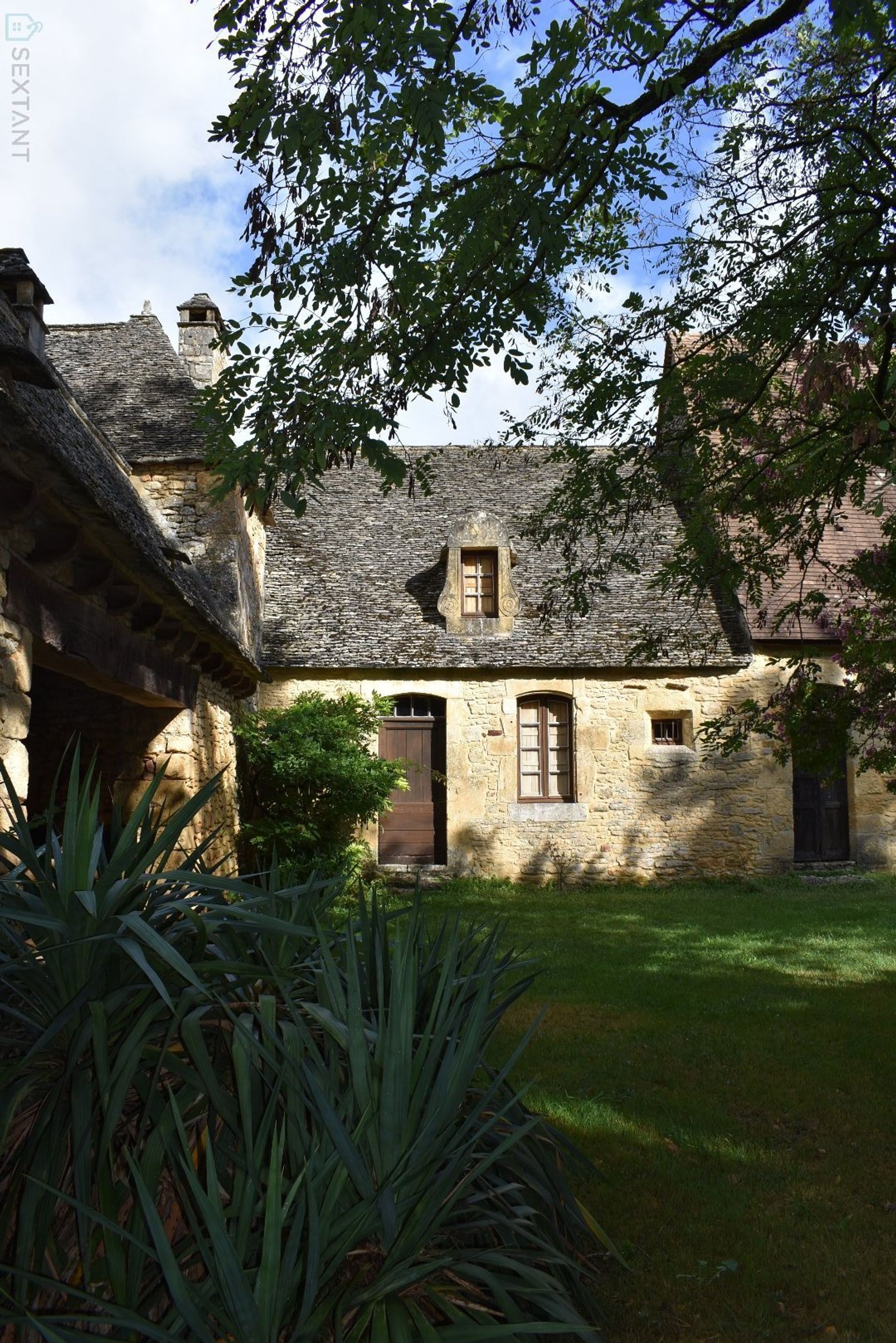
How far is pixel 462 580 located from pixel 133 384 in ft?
16.2

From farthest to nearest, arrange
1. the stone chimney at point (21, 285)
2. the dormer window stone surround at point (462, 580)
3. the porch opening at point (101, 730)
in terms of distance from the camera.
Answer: the dormer window stone surround at point (462, 580) → the porch opening at point (101, 730) → the stone chimney at point (21, 285)

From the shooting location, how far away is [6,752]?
182 inches

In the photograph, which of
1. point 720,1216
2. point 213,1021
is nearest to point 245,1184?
point 213,1021

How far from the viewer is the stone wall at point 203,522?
11172 mm

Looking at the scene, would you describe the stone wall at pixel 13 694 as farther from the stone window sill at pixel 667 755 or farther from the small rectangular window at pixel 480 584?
the stone window sill at pixel 667 755

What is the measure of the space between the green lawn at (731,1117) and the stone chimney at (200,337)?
794 cm

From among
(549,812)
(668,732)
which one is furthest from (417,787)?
(668,732)

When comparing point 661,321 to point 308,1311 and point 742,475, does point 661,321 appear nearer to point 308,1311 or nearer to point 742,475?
point 742,475

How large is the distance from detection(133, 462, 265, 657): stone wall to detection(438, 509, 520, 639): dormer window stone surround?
319cm

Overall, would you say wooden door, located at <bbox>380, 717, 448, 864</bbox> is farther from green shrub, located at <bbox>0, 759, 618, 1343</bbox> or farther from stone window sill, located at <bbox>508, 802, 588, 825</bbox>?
green shrub, located at <bbox>0, 759, 618, 1343</bbox>

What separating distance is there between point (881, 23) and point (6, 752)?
454cm

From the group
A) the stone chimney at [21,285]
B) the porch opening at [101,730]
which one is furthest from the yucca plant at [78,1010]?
the porch opening at [101,730]

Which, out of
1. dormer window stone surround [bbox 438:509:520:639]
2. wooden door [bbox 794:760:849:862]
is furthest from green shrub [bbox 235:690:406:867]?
wooden door [bbox 794:760:849:862]

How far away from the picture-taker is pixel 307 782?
11680 millimetres
